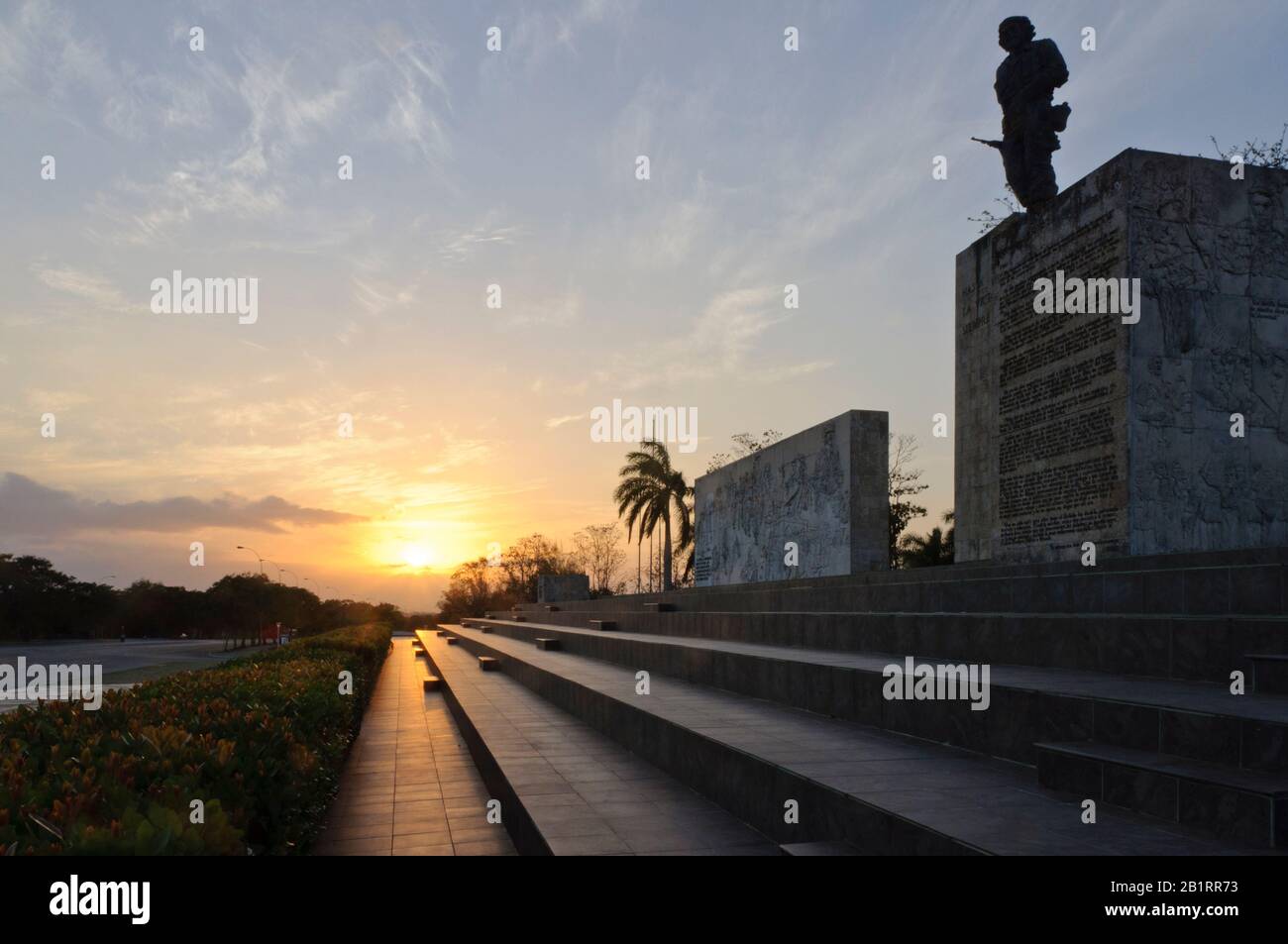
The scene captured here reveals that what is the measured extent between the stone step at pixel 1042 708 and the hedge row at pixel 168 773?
337 centimetres

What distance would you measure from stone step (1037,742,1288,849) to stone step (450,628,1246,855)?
0.08 m

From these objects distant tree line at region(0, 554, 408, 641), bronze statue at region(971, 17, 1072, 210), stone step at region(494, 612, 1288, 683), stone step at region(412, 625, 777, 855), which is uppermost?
bronze statue at region(971, 17, 1072, 210)

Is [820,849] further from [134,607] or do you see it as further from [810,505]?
[134,607]

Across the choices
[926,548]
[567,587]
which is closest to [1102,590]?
[926,548]

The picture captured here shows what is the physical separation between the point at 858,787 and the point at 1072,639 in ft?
7.39

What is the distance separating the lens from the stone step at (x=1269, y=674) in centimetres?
422

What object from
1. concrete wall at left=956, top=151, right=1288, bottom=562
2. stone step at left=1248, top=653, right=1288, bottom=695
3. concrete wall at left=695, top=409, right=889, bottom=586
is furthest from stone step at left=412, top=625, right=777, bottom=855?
concrete wall at left=695, top=409, right=889, bottom=586

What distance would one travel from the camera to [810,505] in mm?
17750

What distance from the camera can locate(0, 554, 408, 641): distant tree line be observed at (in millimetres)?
65625

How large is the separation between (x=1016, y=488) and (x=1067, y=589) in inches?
202

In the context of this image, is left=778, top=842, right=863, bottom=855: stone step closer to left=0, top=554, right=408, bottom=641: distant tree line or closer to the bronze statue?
the bronze statue
